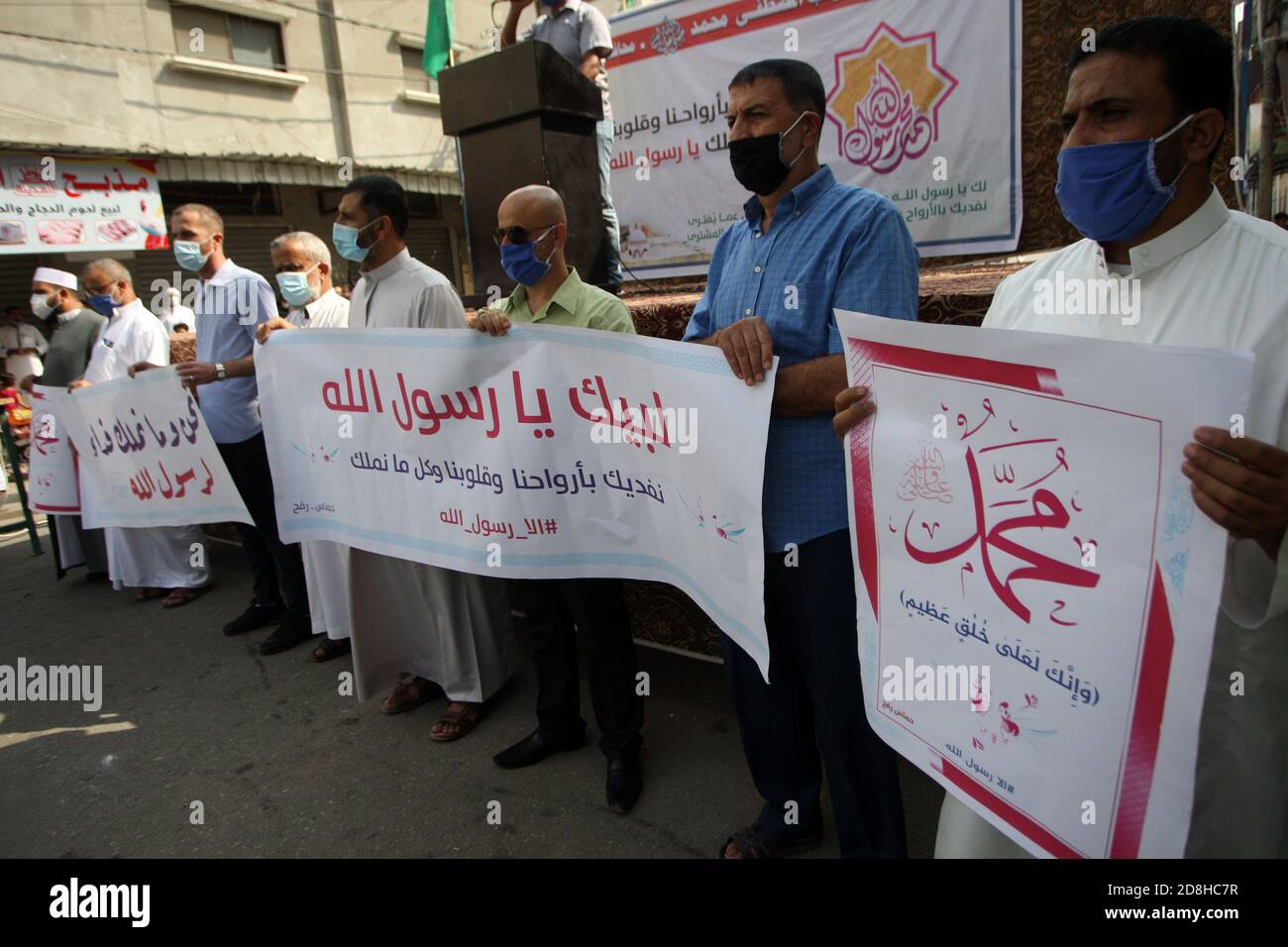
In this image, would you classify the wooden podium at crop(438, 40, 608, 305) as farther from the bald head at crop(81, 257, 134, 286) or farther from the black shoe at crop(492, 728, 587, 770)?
the black shoe at crop(492, 728, 587, 770)

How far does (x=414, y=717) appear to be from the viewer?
10.7 feet

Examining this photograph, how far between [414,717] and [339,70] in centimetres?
1359

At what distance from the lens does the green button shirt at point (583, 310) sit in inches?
97.5

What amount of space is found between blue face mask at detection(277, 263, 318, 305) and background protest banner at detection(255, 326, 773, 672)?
30.3 inches

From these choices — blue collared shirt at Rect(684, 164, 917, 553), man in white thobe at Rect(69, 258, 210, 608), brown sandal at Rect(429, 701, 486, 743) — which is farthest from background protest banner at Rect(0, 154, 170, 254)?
blue collared shirt at Rect(684, 164, 917, 553)

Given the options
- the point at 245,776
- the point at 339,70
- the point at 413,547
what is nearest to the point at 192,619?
the point at 245,776

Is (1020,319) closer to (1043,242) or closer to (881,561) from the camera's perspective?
(881,561)

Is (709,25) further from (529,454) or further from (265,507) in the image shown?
(265,507)

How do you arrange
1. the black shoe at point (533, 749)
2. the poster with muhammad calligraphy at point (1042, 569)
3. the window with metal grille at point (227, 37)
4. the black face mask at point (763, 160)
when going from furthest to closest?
the window with metal grille at point (227, 37)
the black shoe at point (533, 749)
the black face mask at point (763, 160)
the poster with muhammad calligraphy at point (1042, 569)

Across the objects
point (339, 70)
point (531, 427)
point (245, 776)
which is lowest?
point (245, 776)

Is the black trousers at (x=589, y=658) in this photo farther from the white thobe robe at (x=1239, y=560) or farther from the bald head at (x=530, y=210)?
the white thobe robe at (x=1239, y=560)

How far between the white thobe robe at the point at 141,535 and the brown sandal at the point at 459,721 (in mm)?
2699

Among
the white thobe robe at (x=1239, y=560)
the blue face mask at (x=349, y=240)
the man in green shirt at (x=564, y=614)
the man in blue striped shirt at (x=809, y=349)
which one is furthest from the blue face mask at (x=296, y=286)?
the white thobe robe at (x=1239, y=560)

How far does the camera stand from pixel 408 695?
3.35 metres
